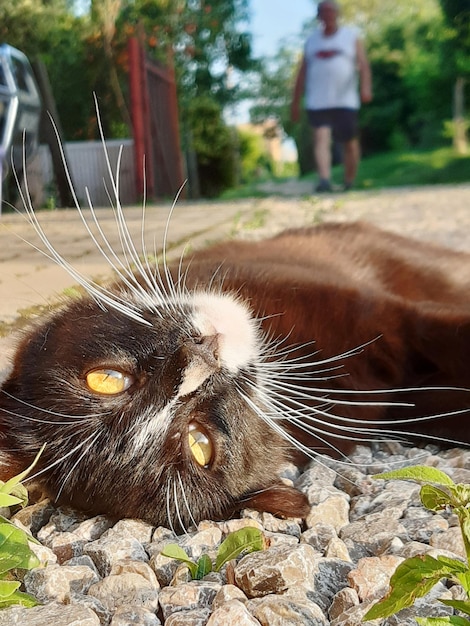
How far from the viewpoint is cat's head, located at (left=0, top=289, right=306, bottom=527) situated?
1471 millimetres

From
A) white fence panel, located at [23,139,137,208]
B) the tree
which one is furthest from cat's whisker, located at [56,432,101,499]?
the tree

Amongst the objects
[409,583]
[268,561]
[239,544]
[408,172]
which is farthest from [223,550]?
[408,172]

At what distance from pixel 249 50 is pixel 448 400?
11.4 meters

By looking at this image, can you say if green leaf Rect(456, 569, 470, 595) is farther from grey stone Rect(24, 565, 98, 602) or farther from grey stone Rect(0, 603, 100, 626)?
grey stone Rect(24, 565, 98, 602)

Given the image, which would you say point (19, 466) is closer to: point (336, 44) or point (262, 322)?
point (262, 322)

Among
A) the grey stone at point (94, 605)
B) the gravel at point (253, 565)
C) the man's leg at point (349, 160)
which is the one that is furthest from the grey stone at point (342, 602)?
the man's leg at point (349, 160)

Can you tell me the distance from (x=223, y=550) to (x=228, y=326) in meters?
0.57

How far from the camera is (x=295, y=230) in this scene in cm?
309

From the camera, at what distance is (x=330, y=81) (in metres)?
8.50

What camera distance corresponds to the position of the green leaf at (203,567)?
128 cm

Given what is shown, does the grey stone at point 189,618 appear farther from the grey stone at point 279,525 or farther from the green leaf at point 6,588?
the grey stone at point 279,525

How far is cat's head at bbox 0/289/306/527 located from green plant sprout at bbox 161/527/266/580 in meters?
0.16

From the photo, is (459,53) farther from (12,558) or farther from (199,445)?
→ (12,558)

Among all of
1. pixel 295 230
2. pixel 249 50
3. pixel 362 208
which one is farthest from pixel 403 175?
pixel 295 230
